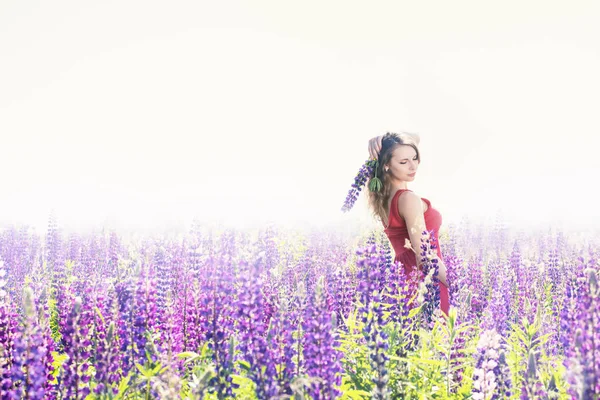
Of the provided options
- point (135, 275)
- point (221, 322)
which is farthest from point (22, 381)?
point (221, 322)

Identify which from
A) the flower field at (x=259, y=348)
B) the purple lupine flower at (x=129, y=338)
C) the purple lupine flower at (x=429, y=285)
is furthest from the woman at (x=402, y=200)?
the purple lupine flower at (x=129, y=338)

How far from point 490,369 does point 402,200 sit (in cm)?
209

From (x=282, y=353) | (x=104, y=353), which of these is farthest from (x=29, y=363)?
(x=282, y=353)

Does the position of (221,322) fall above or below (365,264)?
below

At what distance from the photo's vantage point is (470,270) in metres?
8.45

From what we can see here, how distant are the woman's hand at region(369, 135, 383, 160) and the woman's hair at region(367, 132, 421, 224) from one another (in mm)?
48

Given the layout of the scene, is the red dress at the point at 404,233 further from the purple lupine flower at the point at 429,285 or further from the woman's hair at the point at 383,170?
the purple lupine flower at the point at 429,285

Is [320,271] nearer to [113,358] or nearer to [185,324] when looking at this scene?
[185,324]

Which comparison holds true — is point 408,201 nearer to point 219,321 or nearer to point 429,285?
point 429,285

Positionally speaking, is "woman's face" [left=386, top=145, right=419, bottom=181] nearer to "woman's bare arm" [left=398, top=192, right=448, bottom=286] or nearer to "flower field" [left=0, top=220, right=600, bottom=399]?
"woman's bare arm" [left=398, top=192, right=448, bottom=286]

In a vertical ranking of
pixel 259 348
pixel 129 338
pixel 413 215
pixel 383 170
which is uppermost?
pixel 383 170

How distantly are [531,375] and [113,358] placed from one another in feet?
8.26

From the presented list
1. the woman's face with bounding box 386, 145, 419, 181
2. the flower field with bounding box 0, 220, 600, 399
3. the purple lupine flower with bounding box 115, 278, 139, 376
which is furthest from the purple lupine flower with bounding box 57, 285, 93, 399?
the woman's face with bounding box 386, 145, 419, 181

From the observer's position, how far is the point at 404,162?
18.5 feet
